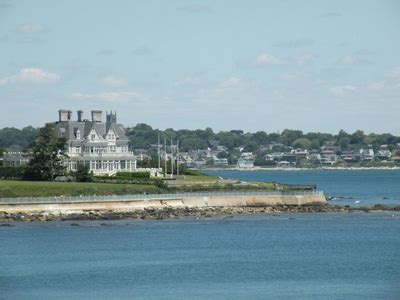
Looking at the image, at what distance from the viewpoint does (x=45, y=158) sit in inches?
4626

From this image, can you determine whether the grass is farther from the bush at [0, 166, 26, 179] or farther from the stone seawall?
the bush at [0, 166, 26, 179]

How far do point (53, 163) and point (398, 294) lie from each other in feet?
216

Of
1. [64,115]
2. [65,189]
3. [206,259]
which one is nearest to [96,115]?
[64,115]

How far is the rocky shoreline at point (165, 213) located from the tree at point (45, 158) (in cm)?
1801

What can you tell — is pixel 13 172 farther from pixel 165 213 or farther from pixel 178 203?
pixel 165 213

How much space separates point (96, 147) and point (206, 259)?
60548mm

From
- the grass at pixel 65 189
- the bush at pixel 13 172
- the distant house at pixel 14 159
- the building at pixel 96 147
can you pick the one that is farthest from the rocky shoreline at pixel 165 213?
the distant house at pixel 14 159

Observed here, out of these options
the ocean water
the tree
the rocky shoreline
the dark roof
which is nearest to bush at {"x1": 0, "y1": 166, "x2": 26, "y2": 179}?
the tree

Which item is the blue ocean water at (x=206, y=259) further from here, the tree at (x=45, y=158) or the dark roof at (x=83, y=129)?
the dark roof at (x=83, y=129)

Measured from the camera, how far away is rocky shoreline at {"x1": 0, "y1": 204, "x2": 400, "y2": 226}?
9581 cm

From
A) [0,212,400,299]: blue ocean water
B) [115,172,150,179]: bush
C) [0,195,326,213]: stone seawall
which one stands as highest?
[115,172,150,179]: bush

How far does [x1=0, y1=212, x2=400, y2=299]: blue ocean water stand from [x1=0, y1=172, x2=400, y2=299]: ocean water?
6 centimetres

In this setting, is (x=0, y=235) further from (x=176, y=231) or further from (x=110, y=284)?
(x=110, y=284)

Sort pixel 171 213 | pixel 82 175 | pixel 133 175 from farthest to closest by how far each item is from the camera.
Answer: pixel 133 175
pixel 82 175
pixel 171 213
